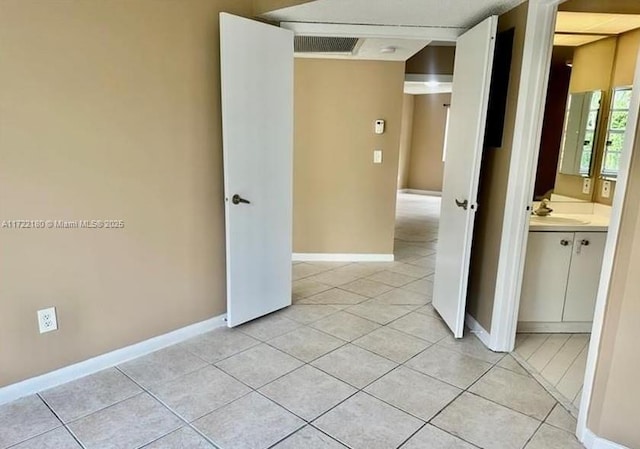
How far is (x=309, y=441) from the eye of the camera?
181 centimetres

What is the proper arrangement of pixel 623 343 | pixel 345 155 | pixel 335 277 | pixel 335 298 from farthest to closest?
pixel 345 155 < pixel 335 277 < pixel 335 298 < pixel 623 343

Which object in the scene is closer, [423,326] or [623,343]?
[623,343]

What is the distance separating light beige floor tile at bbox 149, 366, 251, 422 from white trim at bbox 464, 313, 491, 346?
1.56m

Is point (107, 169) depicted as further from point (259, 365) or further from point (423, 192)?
point (423, 192)

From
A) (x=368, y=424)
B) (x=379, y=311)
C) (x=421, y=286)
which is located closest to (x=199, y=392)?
(x=368, y=424)

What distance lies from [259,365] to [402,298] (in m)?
1.54

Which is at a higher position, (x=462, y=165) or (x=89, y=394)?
(x=462, y=165)

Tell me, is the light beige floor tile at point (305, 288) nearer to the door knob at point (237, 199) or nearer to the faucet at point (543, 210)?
the door knob at point (237, 199)

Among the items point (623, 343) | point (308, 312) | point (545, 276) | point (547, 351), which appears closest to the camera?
point (623, 343)

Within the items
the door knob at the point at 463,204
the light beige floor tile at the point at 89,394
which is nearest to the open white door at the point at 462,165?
the door knob at the point at 463,204

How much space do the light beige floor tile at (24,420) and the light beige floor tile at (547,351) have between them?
2.56 meters

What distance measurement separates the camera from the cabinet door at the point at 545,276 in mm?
2730

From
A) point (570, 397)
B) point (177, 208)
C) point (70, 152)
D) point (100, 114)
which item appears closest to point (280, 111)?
point (177, 208)

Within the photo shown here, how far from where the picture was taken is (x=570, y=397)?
2186 mm
